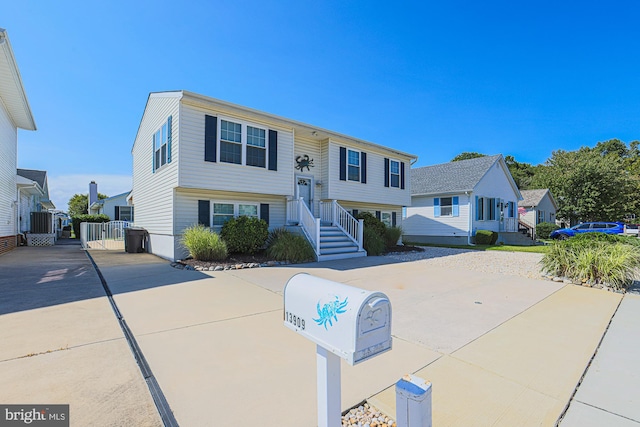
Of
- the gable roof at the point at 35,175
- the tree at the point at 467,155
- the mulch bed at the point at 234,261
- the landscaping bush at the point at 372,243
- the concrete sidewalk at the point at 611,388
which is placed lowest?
the concrete sidewalk at the point at 611,388

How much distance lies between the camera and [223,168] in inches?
398

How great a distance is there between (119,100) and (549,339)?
47.5ft

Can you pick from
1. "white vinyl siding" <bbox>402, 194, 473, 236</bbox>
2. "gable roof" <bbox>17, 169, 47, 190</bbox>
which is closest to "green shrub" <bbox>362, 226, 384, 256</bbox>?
"white vinyl siding" <bbox>402, 194, 473, 236</bbox>

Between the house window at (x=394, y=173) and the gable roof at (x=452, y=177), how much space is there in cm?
457

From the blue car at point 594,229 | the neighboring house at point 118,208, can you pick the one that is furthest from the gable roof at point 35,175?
the blue car at point 594,229

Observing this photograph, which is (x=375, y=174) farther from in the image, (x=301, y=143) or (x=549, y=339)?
(x=549, y=339)

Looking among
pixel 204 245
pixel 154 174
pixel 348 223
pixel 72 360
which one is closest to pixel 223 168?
pixel 204 245

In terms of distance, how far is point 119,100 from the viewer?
11.4m

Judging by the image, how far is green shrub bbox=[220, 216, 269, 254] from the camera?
32.1 ft

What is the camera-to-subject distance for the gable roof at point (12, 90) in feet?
27.4

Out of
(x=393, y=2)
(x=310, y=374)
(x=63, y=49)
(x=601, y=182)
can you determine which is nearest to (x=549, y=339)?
(x=310, y=374)

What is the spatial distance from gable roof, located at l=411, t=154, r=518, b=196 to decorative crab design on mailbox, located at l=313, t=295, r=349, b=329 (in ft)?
61.0

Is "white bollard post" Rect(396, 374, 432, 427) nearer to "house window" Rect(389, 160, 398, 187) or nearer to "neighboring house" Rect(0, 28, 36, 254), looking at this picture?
"neighboring house" Rect(0, 28, 36, 254)

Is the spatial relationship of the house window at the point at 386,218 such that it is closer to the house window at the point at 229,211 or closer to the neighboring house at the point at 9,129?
the house window at the point at 229,211
